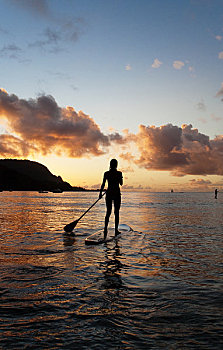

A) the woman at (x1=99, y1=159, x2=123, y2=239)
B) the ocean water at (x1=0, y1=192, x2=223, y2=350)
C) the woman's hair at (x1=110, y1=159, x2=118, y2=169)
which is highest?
the woman's hair at (x1=110, y1=159, x2=118, y2=169)

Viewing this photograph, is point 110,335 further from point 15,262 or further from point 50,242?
point 50,242

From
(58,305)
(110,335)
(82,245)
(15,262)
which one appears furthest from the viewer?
(82,245)

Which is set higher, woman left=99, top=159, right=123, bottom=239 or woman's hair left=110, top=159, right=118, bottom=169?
woman's hair left=110, top=159, right=118, bottom=169

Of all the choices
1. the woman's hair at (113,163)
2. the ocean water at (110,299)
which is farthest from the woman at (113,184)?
the ocean water at (110,299)

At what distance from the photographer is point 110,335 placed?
12.4 ft

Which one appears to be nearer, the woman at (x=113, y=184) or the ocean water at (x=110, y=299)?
the ocean water at (x=110, y=299)

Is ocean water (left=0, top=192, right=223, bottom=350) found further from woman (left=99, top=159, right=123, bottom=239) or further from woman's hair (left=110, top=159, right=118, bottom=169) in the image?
woman's hair (left=110, top=159, right=118, bottom=169)

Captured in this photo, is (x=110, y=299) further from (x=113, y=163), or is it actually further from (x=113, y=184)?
(x=113, y=163)

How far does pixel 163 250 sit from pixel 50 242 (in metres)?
4.92

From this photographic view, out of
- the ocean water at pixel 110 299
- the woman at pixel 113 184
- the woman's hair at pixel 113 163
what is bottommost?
the ocean water at pixel 110 299

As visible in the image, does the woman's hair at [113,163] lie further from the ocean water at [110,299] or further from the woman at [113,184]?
the ocean water at [110,299]

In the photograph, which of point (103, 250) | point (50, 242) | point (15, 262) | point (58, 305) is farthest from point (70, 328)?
point (50, 242)

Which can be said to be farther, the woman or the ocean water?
the woman

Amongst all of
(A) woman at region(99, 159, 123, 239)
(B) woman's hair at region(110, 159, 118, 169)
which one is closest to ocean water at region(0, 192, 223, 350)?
(A) woman at region(99, 159, 123, 239)
